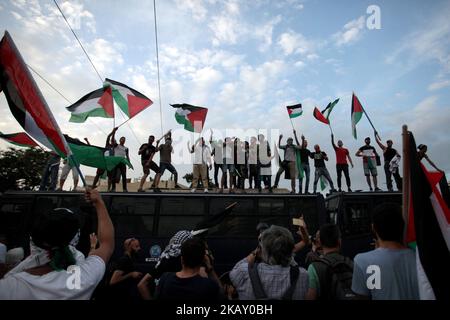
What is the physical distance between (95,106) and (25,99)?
5.16 m

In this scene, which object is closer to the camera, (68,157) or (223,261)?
(68,157)

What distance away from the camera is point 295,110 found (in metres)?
10.6

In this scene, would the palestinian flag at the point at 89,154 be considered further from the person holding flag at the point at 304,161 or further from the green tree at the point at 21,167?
the green tree at the point at 21,167

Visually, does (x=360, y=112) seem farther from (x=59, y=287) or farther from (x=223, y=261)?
(x=59, y=287)

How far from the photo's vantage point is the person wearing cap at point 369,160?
9.45 m

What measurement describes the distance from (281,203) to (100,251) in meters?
5.79

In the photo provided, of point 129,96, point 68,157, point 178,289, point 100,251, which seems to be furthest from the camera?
point 129,96

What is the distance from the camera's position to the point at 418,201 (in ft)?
7.16

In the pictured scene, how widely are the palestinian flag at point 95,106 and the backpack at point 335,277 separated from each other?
6399 millimetres

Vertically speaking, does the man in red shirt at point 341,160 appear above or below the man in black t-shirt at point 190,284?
above

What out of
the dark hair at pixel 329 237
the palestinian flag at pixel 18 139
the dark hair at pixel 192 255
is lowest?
the dark hair at pixel 192 255

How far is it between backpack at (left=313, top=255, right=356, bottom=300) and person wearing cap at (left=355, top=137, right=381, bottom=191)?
807cm

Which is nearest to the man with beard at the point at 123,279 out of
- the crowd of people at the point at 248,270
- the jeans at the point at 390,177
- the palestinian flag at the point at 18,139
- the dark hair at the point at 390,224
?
the crowd of people at the point at 248,270
